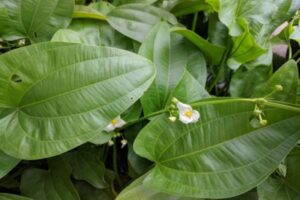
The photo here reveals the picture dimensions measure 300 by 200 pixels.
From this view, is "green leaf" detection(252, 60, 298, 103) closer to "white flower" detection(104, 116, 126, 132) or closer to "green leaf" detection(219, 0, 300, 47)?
"green leaf" detection(219, 0, 300, 47)

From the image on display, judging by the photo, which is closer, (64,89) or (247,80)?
(64,89)

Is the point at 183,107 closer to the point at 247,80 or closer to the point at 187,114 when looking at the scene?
the point at 187,114

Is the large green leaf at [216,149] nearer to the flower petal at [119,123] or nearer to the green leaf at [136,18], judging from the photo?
the flower petal at [119,123]

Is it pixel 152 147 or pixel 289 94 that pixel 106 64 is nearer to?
pixel 152 147

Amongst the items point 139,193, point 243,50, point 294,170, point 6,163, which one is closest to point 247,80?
point 243,50

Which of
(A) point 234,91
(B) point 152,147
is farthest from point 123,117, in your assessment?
(A) point 234,91
